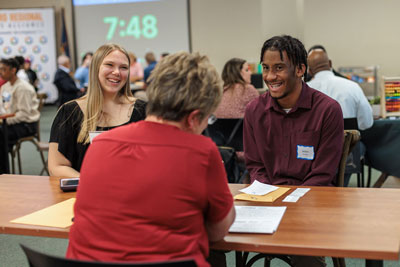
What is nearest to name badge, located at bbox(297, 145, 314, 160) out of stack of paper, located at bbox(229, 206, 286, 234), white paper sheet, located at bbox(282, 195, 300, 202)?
white paper sheet, located at bbox(282, 195, 300, 202)

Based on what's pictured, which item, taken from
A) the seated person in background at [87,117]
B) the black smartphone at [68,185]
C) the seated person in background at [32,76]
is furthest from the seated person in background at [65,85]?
the black smartphone at [68,185]

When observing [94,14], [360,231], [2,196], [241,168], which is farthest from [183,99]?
[94,14]

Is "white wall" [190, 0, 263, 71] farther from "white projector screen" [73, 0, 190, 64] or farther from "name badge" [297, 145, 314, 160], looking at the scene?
"name badge" [297, 145, 314, 160]

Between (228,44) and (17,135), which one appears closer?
(17,135)

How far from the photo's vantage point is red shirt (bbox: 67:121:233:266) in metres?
1.20

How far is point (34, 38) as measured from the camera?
12.6m

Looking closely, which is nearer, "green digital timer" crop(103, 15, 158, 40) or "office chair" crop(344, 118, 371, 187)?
"office chair" crop(344, 118, 371, 187)

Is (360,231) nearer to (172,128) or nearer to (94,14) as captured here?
(172,128)

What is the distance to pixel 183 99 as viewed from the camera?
4.20ft

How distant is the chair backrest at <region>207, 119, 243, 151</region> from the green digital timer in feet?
26.7

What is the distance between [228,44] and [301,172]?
968 cm

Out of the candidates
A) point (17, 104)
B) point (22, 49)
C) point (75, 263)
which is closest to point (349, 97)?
point (75, 263)

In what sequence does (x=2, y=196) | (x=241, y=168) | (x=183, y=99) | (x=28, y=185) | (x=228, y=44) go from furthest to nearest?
(x=228, y=44)
(x=241, y=168)
(x=28, y=185)
(x=2, y=196)
(x=183, y=99)

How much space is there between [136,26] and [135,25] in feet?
0.11
